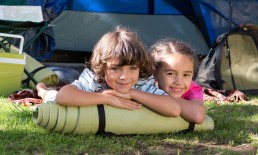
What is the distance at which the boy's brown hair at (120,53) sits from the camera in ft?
8.63

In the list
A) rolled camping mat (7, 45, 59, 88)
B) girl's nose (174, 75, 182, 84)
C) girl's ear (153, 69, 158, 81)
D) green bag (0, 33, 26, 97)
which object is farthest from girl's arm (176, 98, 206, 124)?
rolled camping mat (7, 45, 59, 88)

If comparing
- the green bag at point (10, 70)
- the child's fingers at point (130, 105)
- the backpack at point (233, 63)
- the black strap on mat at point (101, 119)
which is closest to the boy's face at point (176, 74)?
the child's fingers at point (130, 105)

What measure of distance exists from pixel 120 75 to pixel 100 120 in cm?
25

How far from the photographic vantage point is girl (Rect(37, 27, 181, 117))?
104 inches

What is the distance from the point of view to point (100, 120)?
2650 millimetres

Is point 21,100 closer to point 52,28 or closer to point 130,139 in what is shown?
point 130,139

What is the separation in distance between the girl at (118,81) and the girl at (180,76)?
A: 0.11 meters

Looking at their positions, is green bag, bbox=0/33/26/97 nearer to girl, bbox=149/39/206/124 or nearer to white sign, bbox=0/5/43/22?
white sign, bbox=0/5/43/22

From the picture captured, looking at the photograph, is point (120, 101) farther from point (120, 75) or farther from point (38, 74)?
point (38, 74)

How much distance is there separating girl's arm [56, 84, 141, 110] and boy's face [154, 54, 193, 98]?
338mm

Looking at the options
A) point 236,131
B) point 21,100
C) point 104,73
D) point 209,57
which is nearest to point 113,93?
point 104,73

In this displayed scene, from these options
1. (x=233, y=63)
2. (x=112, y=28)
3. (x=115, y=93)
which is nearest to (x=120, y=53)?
(x=115, y=93)

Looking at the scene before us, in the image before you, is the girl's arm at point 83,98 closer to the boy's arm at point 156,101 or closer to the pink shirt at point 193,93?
the boy's arm at point 156,101

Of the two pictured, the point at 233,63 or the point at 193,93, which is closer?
the point at 193,93
